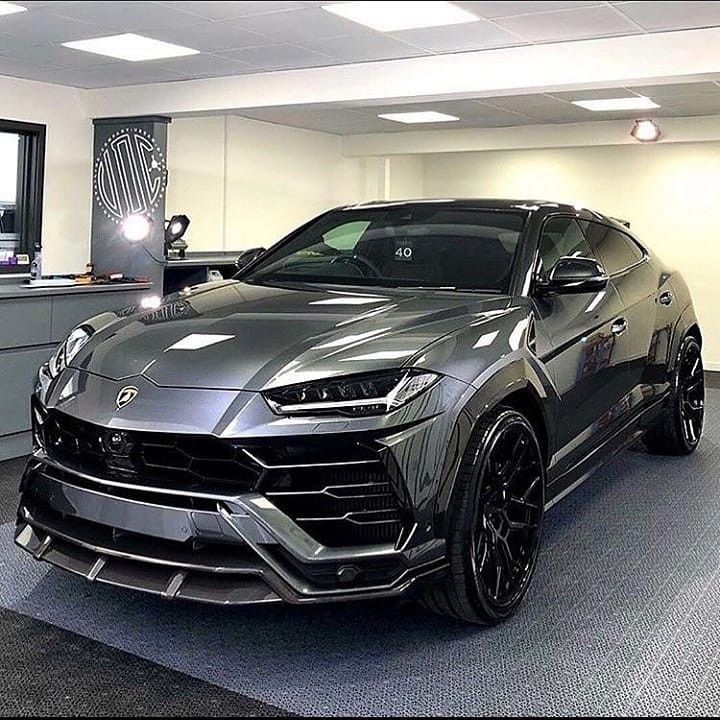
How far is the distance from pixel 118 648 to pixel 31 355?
2651mm

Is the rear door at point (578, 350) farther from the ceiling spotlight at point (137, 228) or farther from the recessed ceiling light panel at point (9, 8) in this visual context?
the ceiling spotlight at point (137, 228)

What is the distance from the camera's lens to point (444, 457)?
2.46 m

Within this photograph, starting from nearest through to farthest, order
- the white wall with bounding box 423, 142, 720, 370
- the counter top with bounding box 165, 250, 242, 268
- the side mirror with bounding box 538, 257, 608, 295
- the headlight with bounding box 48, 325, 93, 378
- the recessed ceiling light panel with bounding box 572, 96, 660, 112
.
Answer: the headlight with bounding box 48, 325, 93, 378 → the side mirror with bounding box 538, 257, 608, 295 → the counter top with bounding box 165, 250, 242, 268 → the recessed ceiling light panel with bounding box 572, 96, 660, 112 → the white wall with bounding box 423, 142, 720, 370

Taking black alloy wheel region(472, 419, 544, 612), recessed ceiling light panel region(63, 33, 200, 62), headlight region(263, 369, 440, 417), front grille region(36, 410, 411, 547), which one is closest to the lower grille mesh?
front grille region(36, 410, 411, 547)

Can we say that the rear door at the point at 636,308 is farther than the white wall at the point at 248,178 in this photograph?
No

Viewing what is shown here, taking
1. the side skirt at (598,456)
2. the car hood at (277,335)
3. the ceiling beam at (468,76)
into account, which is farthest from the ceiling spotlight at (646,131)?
the car hood at (277,335)

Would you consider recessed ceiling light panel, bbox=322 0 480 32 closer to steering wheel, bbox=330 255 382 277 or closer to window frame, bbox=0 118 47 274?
steering wheel, bbox=330 255 382 277

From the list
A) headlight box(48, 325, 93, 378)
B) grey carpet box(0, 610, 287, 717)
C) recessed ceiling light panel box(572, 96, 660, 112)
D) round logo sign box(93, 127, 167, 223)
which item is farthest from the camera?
recessed ceiling light panel box(572, 96, 660, 112)

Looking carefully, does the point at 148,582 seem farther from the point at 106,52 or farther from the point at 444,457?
the point at 106,52

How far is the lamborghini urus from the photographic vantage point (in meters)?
2.34

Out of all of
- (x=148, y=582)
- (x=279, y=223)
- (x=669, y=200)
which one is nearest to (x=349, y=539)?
(x=148, y=582)

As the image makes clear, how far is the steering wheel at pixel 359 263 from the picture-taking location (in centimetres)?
332

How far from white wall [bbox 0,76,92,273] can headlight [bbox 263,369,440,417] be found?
4.60m

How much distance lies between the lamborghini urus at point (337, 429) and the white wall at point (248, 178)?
15.3 feet
